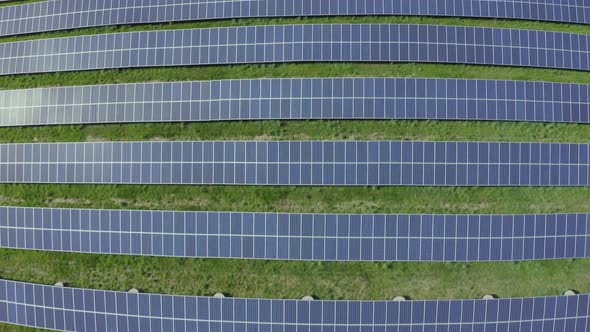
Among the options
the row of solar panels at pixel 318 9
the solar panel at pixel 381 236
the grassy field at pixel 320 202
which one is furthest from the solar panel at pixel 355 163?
the row of solar panels at pixel 318 9

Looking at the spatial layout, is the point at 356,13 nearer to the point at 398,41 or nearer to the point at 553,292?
the point at 398,41

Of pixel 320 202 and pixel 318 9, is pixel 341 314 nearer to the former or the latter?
pixel 320 202

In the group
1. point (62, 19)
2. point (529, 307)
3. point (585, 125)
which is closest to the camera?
point (529, 307)

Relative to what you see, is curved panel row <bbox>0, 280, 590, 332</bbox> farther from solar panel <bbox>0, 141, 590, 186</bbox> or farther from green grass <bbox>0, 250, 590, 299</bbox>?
solar panel <bbox>0, 141, 590, 186</bbox>

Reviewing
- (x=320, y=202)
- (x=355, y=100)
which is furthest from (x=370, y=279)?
(x=355, y=100)

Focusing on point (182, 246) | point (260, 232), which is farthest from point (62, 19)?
point (260, 232)

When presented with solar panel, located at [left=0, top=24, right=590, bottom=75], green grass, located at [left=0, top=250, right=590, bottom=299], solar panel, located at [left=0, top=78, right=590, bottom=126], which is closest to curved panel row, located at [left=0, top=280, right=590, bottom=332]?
green grass, located at [left=0, top=250, right=590, bottom=299]
